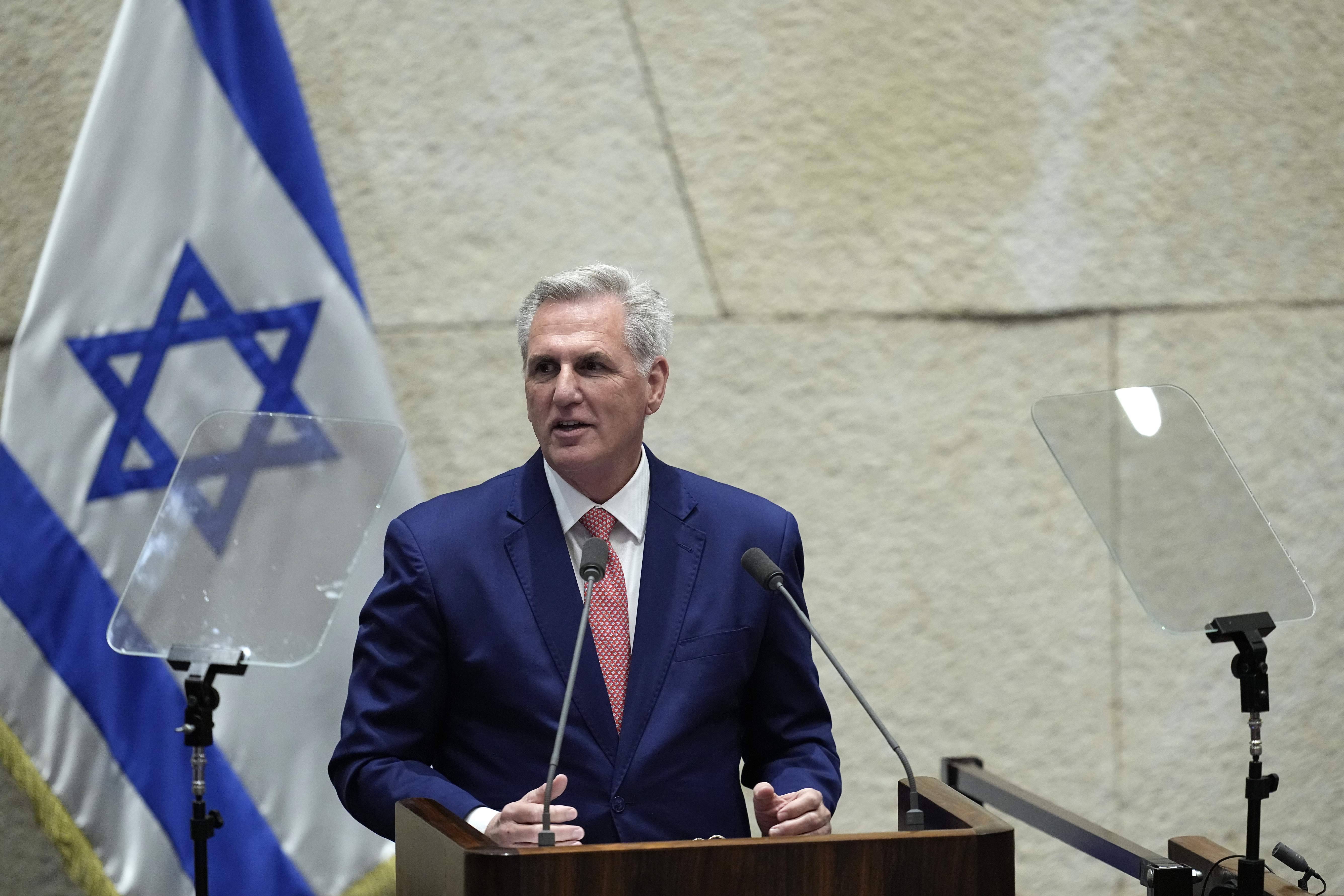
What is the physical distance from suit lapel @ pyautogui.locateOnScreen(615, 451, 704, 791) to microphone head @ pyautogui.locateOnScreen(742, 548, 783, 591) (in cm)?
26

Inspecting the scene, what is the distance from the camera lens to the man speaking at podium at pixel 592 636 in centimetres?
186

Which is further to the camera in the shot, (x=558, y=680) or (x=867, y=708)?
(x=558, y=680)

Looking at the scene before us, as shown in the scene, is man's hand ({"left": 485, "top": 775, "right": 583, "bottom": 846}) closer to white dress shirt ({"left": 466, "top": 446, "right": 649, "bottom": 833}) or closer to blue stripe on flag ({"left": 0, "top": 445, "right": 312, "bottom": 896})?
white dress shirt ({"left": 466, "top": 446, "right": 649, "bottom": 833})

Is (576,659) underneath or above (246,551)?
underneath

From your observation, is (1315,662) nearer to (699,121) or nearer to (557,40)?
(699,121)

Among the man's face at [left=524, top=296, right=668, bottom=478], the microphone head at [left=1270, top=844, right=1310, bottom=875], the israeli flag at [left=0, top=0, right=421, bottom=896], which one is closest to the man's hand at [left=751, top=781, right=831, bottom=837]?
the man's face at [left=524, top=296, right=668, bottom=478]

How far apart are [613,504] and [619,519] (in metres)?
0.03

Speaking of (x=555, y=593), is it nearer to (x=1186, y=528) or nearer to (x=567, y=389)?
(x=567, y=389)

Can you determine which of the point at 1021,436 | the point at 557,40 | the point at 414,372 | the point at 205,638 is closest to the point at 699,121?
the point at 557,40

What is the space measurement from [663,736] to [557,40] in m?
1.79

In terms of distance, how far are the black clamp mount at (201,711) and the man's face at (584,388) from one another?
544mm

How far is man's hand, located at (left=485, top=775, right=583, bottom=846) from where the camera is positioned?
59.7 inches

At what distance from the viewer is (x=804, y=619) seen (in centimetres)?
165

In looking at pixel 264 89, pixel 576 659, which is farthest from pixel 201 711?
pixel 264 89
